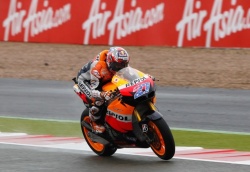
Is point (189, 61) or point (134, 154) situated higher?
point (134, 154)

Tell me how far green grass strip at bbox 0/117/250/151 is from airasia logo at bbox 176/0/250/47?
9809mm

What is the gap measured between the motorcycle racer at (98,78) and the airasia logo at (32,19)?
1512cm

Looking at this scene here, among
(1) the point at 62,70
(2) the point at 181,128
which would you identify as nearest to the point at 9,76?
(1) the point at 62,70

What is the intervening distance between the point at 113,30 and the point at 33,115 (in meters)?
10.1

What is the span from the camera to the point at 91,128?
400 inches

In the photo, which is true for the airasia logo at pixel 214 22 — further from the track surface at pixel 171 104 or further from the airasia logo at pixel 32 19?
the track surface at pixel 171 104

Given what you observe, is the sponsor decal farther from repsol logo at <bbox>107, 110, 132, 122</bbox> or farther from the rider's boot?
the rider's boot

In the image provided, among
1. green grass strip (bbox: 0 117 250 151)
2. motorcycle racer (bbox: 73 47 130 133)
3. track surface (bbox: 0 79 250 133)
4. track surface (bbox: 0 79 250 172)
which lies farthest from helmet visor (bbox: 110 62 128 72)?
track surface (bbox: 0 79 250 133)

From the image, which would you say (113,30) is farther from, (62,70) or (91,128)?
(91,128)

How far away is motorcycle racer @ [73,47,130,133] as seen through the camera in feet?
31.7

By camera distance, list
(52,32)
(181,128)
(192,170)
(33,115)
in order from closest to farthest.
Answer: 1. (192,170)
2. (181,128)
3. (33,115)
4. (52,32)

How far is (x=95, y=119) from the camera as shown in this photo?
998 centimetres

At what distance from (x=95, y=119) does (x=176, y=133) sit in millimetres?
2477

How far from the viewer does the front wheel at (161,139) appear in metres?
9.08
